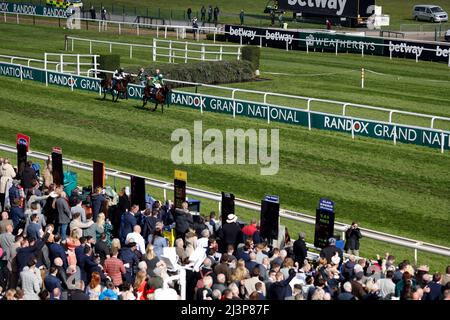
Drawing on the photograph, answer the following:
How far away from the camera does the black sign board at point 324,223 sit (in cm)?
1757

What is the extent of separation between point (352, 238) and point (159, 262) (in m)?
4.67

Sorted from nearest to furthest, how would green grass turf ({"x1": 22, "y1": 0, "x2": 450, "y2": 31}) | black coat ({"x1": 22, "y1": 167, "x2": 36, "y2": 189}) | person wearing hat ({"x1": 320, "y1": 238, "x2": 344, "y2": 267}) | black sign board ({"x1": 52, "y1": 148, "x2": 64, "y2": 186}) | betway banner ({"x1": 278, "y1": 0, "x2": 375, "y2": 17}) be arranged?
person wearing hat ({"x1": 320, "y1": 238, "x2": 344, "y2": 267}) < black coat ({"x1": 22, "y1": 167, "x2": 36, "y2": 189}) < black sign board ({"x1": 52, "y1": 148, "x2": 64, "y2": 186}) < betway banner ({"x1": 278, "y1": 0, "x2": 375, "y2": 17}) < green grass turf ({"x1": 22, "y1": 0, "x2": 450, "y2": 31})

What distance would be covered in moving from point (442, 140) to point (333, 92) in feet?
42.9

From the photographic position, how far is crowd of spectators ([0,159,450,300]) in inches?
549

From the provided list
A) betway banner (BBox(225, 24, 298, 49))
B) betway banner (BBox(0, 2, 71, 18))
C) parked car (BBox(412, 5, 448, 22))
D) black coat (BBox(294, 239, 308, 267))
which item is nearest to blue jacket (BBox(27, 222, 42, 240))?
black coat (BBox(294, 239, 308, 267))

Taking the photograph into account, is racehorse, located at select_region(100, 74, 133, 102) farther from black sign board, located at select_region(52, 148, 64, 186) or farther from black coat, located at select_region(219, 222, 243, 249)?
black coat, located at select_region(219, 222, 243, 249)

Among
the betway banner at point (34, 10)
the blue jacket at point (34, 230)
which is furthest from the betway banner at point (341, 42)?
the blue jacket at point (34, 230)

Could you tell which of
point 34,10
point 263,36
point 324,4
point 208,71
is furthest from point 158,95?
point 34,10

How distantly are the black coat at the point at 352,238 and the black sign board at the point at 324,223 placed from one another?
64 centimetres

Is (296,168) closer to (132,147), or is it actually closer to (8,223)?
(132,147)

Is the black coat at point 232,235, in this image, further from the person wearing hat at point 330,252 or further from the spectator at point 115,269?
the spectator at point 115,269

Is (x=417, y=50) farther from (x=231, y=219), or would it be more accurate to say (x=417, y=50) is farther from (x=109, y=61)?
(x=231, y=219)

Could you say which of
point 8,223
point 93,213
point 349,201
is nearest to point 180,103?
point 349,201

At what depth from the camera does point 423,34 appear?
221ft
